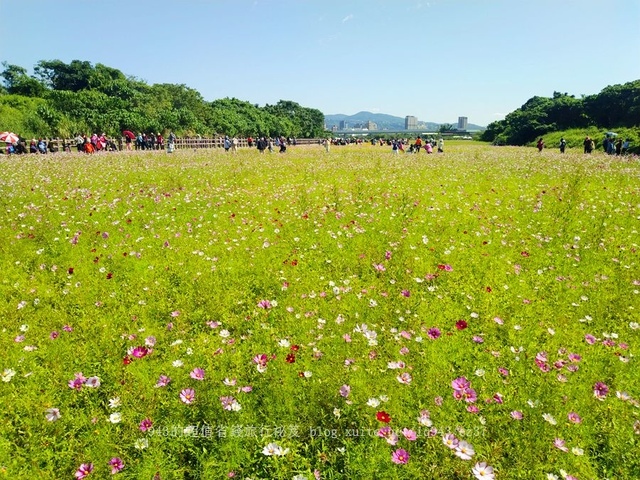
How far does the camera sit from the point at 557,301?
18.0ft

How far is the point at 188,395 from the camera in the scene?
3.44 metres

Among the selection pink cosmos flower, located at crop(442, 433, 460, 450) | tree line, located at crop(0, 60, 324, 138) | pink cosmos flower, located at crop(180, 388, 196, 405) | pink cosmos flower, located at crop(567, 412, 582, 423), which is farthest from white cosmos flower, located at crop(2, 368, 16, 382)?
tree line, located at crop(0, 60, 324, 138)

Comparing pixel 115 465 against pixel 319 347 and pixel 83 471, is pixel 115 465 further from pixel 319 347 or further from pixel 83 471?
pixel 319 347

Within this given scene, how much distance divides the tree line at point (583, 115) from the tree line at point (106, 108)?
202 feet

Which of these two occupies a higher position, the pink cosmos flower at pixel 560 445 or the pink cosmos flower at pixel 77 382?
the pink cosmos flower at pixel 77 382

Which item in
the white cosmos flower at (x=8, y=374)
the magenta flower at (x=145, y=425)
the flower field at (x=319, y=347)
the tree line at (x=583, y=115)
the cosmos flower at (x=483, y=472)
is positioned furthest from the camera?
the tree line at (x=583, y=115)

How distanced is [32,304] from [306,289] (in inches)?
153

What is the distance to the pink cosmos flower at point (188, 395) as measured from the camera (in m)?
3.40

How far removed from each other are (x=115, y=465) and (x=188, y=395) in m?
0.72

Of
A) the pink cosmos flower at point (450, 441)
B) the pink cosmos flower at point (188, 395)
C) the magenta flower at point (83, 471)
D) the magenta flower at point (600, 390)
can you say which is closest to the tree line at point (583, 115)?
the magenta flower at point (600, 390)

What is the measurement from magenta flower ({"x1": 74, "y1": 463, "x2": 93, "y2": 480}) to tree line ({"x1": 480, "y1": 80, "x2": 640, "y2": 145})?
79.7 metres

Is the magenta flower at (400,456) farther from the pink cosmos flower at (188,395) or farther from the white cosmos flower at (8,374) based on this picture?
the white cosmos flower at (8,374)

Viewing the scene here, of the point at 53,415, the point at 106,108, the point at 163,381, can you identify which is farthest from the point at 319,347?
the point at 106,108

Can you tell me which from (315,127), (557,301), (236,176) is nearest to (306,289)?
(557,301)
